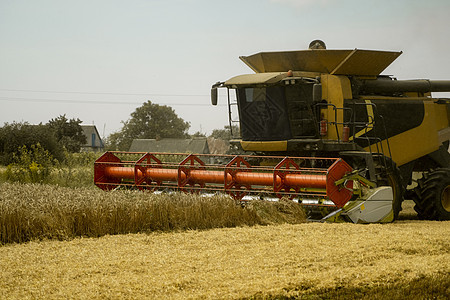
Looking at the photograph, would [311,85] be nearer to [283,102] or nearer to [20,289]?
[283,102]

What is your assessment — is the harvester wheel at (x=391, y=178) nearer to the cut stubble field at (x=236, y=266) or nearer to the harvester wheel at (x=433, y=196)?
the harvester wheel at (x=433, y=196)

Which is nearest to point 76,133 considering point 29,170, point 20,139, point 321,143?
point 20,139

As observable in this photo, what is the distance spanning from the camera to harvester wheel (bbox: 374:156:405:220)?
9.10 metres

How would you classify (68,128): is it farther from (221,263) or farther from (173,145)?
(221,263)

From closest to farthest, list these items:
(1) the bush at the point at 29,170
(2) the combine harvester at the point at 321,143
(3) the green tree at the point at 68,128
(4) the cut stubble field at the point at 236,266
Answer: (4) the cut stubble field at the point at 236,266 → (2) the combine harvester at the point at 321,143 → (1) the bush at the point at 29,170 → (3) the green tree at the point at 68,128

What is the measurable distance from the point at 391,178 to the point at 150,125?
45.4 meters

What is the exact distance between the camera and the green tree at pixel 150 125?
53344 mm

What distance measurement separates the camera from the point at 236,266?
17.5ft

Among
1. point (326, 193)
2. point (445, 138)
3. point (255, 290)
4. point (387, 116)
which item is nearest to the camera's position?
point (255, 290)

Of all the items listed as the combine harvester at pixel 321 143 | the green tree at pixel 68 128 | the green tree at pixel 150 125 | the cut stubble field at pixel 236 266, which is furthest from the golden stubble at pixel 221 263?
the green tree at pixel 150 125

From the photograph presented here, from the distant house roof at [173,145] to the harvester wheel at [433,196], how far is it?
35.1 m

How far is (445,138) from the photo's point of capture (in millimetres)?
11234

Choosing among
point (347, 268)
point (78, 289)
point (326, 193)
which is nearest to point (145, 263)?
point (78, 289)

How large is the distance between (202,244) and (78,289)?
1995 mm
